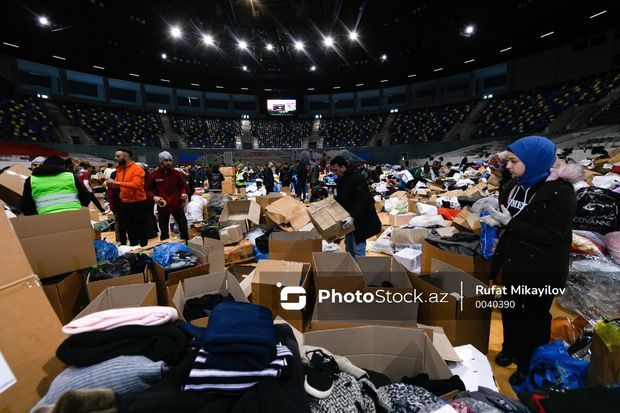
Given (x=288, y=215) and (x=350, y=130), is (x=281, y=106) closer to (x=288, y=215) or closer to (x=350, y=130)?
(x=350, y=130)

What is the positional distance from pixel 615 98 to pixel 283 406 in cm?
2220

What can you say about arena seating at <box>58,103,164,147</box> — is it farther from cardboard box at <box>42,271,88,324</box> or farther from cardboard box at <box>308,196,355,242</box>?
cardboard box at <box>308,196,355,242</box>

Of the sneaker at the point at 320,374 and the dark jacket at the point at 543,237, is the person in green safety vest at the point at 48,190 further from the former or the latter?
the dark jacket at the point at 543,237

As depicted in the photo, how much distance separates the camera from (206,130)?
29438 millimetres

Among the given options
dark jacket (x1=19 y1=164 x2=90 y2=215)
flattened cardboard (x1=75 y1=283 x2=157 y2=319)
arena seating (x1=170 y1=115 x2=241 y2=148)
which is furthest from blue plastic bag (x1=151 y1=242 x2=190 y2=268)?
arena seating (x1=170 y1=115 x2=241 y2=148)

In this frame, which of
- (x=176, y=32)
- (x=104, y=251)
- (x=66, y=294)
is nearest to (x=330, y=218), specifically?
(x=66, y=294)

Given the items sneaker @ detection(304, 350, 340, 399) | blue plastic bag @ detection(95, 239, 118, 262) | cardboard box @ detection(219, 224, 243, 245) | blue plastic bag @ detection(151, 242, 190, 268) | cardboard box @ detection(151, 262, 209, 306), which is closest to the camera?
sneaker @ detection(304, 350, 340, 399)

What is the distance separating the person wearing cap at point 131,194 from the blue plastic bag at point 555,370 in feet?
15.3

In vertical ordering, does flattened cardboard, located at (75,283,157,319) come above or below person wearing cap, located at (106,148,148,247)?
below

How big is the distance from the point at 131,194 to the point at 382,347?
13.1 ft

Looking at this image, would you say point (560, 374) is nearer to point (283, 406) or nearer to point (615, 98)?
point (283, 406)

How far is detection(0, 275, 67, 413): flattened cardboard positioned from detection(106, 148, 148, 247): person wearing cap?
3.11 meters

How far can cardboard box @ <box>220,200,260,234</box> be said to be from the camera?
4984 mm

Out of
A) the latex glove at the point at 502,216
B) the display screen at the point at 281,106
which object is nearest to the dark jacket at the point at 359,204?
the latex glove at the point at 502,216
